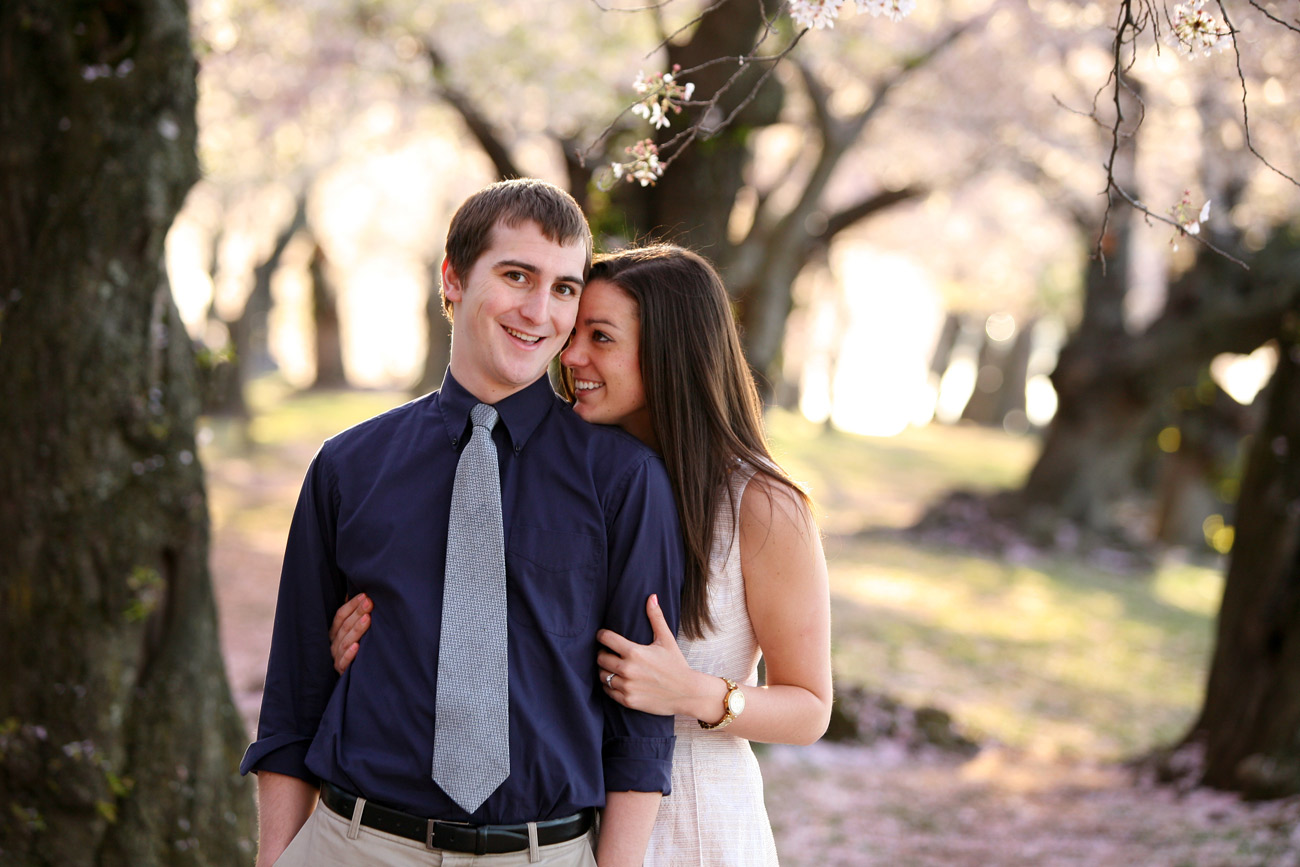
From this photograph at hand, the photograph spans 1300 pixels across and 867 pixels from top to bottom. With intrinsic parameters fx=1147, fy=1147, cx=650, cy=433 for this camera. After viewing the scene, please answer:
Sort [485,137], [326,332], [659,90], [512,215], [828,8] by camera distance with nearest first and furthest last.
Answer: [512,215] → [828,8] → [659,90] → [485,137] → [326,332]

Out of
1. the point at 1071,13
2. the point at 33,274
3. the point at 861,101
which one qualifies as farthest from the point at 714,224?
the point at 861,101

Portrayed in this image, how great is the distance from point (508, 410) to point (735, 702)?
Answer: 670mm

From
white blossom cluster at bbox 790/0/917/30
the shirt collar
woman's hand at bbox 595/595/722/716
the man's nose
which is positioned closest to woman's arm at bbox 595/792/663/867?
woman's hand at bbox 595/595/722/716

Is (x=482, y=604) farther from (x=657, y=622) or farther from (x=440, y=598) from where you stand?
(x=657, y=622)

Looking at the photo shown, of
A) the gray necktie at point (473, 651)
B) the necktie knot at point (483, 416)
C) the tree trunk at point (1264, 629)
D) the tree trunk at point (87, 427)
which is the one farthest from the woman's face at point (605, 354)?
the tree trunk at point (1264, 629)

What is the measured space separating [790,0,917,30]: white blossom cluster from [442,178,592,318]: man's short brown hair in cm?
56

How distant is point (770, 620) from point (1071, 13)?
11370 millimetres

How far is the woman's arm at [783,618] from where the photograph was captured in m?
2.11

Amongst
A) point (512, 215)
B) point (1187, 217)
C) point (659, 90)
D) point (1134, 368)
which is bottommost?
point (512, 215)

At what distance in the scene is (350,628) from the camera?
6.49 ft

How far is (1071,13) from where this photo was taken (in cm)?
1170

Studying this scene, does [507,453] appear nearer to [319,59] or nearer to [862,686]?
[862,686]

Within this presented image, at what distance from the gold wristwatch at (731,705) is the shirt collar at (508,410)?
0.58 meters

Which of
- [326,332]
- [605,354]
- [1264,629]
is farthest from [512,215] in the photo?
[326,332]
